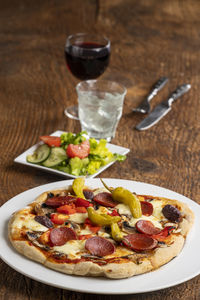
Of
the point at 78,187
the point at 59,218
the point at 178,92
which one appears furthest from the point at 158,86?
the point at 59,218

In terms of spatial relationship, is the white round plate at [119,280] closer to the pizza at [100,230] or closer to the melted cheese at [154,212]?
the pizza at [100,230]

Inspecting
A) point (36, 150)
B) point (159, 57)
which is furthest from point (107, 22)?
point (36, 150)

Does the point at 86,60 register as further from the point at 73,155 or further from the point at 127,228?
the point at 127,228

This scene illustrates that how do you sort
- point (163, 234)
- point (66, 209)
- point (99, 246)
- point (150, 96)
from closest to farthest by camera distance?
point (99, 246) → point (163, 234) → point (66, 209) → point (150, 96)

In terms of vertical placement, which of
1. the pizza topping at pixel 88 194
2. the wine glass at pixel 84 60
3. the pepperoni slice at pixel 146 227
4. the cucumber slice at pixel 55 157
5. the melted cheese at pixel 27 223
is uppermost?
the pepperoni slice at pixel 146 227

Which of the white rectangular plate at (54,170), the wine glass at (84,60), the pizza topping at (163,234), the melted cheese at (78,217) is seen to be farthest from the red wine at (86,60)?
the pizza topping at (163,234)

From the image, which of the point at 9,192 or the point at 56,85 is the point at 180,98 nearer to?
the point at 56,85

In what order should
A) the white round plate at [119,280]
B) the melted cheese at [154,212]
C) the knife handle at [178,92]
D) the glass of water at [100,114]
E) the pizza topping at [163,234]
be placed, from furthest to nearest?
the knife handle at [178,92] → the glass of water at [100,114] → the melted cheese at [154,212] → the pizza topping at [163,234] → the white round plate at [119,280]
